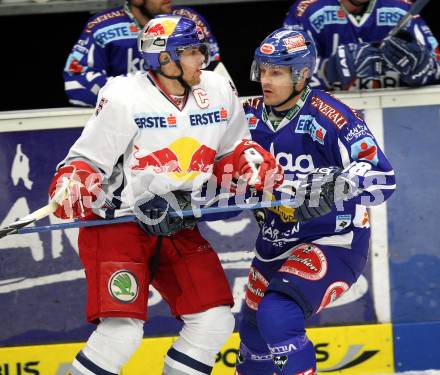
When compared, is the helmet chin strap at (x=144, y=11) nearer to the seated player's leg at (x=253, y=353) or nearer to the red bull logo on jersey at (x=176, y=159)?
the red bull logo on jersey at (x=176, y=159)

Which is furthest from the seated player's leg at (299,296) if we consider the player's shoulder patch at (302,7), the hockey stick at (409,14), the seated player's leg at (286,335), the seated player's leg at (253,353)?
the player's shoulder patch at (302,7)

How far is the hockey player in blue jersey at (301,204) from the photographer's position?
3973 mm

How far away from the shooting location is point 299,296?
4.00 m

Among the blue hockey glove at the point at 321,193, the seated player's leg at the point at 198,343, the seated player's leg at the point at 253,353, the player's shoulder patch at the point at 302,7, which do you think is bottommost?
the seated player's leg at the point at 253,353

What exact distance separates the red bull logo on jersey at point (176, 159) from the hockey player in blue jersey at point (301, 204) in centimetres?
32

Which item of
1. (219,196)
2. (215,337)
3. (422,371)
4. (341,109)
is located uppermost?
(341,109)

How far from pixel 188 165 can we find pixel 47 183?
102 cm

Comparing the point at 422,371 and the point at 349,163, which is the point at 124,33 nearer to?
the point at 349,163

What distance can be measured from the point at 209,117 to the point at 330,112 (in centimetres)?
41

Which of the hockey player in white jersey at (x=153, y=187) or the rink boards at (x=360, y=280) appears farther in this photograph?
the rink boards at (x=360, y=280)

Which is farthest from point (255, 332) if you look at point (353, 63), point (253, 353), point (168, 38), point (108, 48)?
point (108, 48)

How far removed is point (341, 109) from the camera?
4.11 meters

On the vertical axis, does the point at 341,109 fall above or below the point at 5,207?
above

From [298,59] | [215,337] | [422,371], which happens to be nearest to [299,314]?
[215,337]
